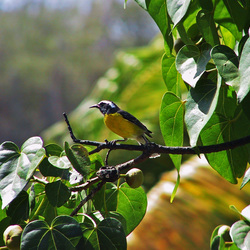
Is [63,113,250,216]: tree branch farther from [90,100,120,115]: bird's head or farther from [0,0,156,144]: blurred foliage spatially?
[0,0,156,144]: blurred foliage

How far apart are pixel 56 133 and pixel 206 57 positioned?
14.7 ft

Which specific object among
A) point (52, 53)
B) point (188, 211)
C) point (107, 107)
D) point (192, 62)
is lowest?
point (52, 53)

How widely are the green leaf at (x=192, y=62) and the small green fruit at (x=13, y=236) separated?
0.32 metres

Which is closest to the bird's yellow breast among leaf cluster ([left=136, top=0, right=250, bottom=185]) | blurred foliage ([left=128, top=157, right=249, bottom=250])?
leaf cluster ([left=136, top=0, right=250, bottom=185])

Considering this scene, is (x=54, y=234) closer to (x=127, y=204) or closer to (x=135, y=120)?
(x=127, y=204)

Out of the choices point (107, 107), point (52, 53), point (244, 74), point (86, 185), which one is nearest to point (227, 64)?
point (244, 74)

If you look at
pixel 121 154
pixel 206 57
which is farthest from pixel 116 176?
pixel 121 154

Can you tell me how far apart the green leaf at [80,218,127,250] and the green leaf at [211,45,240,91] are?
10.2 inches

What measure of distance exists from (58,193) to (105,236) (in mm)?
91

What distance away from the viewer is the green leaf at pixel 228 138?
28.1 inches

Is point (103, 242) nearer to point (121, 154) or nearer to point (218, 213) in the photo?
point (218, 213)

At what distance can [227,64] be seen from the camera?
0.57 meters

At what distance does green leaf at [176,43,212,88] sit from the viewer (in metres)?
0.61

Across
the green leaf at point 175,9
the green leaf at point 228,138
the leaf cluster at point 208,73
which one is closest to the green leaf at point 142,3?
the leaf cluster at point 208,73
